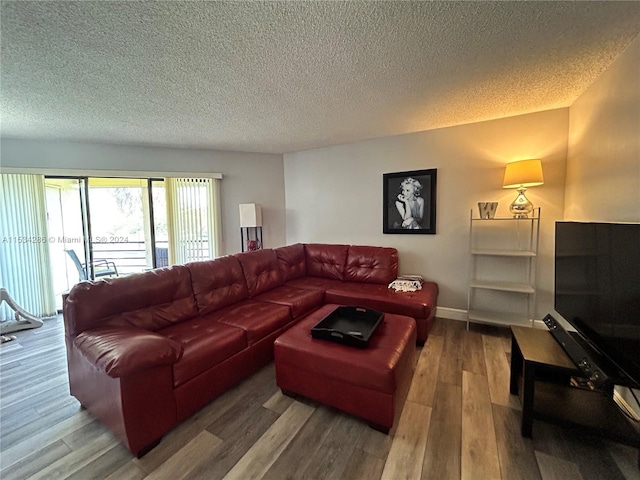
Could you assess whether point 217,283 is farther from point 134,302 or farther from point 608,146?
point 608,146

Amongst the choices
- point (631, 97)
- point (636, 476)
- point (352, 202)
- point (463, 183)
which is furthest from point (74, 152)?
point (636, 476)

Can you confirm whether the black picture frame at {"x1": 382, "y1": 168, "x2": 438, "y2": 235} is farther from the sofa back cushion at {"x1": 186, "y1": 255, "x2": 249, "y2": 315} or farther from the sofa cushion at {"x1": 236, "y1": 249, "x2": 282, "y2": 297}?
the sofa back cushion at {"x1": 186, "y1": 255, "x2": 249, "y2": 315}

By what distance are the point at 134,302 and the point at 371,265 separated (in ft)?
8.39

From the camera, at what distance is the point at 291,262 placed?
3.70 meters

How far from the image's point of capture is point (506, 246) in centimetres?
304

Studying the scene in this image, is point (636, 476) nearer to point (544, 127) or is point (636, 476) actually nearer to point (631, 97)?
point (631, 97)

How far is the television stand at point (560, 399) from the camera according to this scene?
1427mm

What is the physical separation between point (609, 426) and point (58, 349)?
446cm

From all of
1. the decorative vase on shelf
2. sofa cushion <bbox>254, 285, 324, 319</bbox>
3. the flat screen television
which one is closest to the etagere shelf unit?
the decorative vase on shelf

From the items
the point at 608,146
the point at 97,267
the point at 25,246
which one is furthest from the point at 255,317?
the point at 25,246

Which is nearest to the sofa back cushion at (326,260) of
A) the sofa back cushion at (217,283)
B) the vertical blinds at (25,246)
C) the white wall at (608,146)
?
the sofa back cushion at (217,283)

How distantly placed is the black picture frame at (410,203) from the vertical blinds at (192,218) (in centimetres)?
262

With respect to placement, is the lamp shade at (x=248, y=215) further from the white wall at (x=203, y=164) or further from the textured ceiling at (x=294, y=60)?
the textured ceiling at (x=294, y=60)

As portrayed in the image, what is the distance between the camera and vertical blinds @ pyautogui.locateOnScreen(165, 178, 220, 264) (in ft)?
13.2
